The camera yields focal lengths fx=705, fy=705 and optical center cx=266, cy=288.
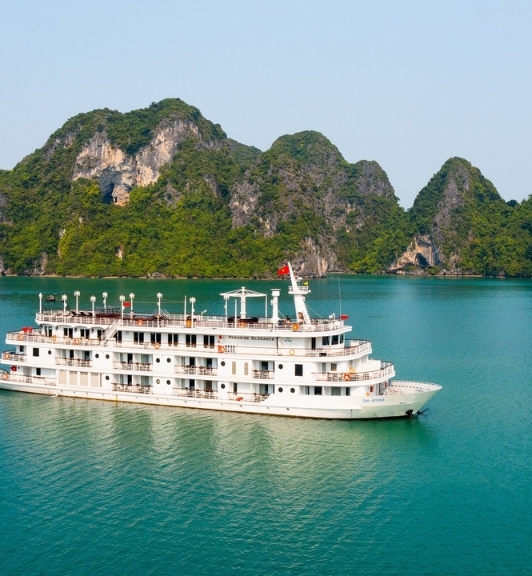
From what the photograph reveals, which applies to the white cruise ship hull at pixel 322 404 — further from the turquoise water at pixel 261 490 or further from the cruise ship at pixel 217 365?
the turquoise water at pixel 261 490

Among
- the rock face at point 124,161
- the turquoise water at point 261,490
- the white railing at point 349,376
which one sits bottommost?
the turquoise water at point 261,490

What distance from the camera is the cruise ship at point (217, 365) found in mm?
30312

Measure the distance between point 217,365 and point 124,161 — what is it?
154403mm

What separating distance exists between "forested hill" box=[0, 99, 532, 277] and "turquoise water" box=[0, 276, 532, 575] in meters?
129

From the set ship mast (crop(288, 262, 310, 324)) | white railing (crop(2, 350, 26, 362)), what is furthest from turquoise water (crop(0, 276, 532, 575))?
ship mast (crop(288, 262, 310, 324))

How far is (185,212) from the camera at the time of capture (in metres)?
173

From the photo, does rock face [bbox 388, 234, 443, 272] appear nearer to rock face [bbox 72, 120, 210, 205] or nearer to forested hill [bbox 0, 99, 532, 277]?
forested hill [bbox 0, 99, 532, 277]

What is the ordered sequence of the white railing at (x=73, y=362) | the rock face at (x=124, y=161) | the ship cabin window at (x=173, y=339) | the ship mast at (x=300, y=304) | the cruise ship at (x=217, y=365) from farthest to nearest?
the rock face at (x=124, y=161) < the white railing at (x=73, y=362) < the ship cabin window at (x=173, y=339) < the ship mast at (x=300, y=304) < the cruise ship at (x=217, y=365)

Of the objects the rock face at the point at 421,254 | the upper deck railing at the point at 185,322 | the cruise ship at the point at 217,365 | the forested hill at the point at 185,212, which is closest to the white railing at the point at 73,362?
the cruise ship at the point at 217,365

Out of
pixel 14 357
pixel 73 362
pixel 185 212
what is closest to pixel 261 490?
pixel 73 362

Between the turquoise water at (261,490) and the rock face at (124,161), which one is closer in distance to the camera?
the turquoise water at (261,490)

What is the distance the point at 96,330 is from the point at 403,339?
99.8 feet

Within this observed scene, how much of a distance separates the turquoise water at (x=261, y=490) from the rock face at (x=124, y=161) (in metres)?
150

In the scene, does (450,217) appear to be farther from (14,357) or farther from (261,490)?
(261,490)
